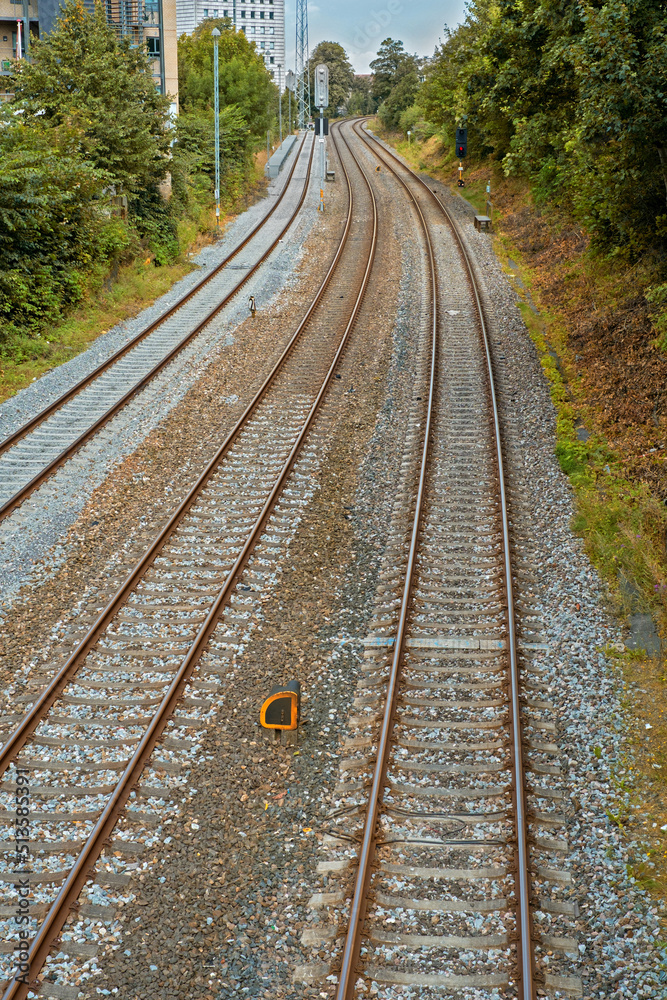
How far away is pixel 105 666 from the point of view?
8.16 m

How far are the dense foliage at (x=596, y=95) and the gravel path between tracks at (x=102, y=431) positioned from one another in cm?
701

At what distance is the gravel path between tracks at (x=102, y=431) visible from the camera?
10188mm

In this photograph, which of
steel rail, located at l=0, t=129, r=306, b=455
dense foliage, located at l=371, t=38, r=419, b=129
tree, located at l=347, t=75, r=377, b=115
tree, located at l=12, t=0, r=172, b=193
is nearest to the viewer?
steel rail, located at l=0, t=129, r=306, b=455

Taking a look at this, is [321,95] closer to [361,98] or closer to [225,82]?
[225,82]

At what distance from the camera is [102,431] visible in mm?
13672

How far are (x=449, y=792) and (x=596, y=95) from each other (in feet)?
32.9

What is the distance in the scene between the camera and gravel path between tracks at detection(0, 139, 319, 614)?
10188 millimetres

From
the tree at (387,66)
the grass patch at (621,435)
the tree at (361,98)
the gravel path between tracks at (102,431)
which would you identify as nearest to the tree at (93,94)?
the gravel path between tracks at (102,431)

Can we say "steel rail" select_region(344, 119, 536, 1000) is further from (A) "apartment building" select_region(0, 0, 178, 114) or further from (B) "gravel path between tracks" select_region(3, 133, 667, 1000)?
(A) "apartment building" select_region(0, 0, 178, 114)

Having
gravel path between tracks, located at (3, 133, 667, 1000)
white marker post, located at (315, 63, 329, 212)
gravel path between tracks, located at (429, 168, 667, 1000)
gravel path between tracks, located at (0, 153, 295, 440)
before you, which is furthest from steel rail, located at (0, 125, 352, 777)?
white marker post, located at (315, 63, 329, 212)

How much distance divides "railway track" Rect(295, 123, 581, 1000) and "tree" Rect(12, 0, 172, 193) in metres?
15.9

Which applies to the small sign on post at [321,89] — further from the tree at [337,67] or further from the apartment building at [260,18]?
the apartment building at [260,18]

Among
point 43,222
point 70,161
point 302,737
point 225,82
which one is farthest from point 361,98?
point 302,737

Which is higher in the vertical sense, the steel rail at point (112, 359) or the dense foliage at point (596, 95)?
the dense foliage at point (596, 95)
